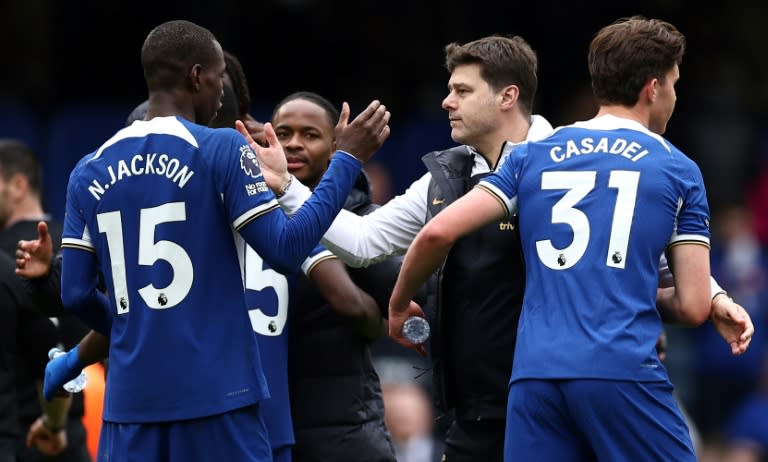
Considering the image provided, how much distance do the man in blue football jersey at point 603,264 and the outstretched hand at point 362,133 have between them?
467 mm

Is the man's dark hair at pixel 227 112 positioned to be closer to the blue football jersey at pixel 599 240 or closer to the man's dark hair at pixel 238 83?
the man's dark hair at pixel 238 83

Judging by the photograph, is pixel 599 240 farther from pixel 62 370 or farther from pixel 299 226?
pixel 62 370

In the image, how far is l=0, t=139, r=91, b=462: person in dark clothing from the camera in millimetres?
6617

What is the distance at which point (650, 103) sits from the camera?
4914mm

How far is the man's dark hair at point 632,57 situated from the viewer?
4855 millimetres

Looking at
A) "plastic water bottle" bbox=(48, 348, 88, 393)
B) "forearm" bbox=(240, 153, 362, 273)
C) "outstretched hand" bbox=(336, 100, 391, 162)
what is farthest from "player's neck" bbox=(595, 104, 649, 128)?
"plastic water bottle" bbox=(48, 348, 88, 393)

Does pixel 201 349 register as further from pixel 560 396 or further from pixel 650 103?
pixel 650 103

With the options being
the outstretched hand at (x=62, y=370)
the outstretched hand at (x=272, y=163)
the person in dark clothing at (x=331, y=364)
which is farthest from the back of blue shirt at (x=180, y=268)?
the person in dark clothing at (x=331, y=364)

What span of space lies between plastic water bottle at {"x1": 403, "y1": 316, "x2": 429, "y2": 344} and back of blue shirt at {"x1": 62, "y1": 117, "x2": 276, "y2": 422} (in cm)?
61

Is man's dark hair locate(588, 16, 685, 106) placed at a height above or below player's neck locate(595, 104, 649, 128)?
above

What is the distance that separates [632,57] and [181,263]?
1.71 meters

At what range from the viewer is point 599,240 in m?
4.64

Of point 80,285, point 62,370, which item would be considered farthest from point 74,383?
point 80,285

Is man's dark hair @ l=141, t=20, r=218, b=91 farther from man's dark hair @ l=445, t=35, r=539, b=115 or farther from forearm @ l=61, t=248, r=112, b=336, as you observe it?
man's dark hair @ l=445, t=35, r=539, b=115
